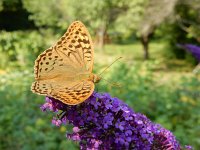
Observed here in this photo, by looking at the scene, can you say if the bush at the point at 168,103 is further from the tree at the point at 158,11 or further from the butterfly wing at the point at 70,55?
the tree at the point at 158,11

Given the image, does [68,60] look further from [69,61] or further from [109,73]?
[109,73]

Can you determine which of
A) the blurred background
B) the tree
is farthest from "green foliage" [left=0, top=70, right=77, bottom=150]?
the tree

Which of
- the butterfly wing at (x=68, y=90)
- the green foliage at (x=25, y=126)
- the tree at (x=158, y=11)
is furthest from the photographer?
the tree at (x=158, y=11)

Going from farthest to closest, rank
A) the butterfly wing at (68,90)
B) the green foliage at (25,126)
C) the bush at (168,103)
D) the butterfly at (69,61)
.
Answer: the bush at (168,103) → the green foliage at (25,126) → the butterfly at (69,61) → the butterfly wing at (68,90)

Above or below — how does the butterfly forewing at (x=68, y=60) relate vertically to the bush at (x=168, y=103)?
above

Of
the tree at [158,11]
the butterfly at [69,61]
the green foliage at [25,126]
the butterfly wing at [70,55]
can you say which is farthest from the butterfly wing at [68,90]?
the tree at [158,11]

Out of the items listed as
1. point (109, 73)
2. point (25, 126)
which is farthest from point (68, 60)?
point (109, 73)
